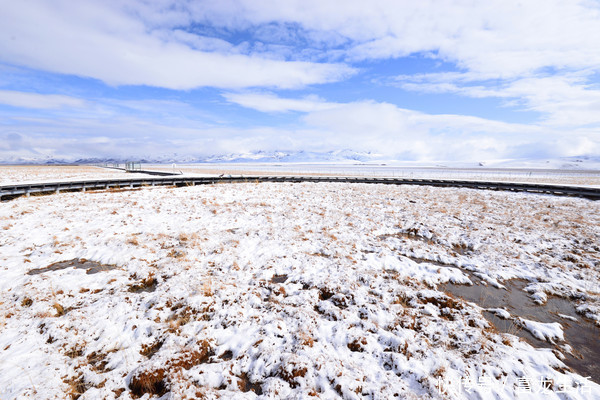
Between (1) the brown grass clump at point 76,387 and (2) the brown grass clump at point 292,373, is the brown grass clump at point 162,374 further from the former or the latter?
(2) the brown grass clump at point 292,373

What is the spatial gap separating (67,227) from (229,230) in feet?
26.2

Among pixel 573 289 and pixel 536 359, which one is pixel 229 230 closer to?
pixel 536 359

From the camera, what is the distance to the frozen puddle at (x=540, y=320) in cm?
566

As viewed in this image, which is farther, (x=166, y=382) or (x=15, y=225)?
(x=15, y=225)

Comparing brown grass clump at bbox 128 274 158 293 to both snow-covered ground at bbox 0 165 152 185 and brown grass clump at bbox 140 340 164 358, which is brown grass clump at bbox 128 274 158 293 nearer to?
brown grass clump at bbox 140 340 164 358

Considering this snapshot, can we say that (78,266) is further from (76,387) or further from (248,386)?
(248,386)

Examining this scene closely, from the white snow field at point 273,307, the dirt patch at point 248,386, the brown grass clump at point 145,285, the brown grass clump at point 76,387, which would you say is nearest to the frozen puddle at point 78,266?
the white snow field at point 273,307

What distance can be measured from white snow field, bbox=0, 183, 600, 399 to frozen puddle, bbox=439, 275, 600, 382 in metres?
0.22

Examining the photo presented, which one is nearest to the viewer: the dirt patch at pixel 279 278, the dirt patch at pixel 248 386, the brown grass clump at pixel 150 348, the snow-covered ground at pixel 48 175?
the dirt patch at pixel 248 386

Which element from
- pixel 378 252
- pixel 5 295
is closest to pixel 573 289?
pixel 378 252

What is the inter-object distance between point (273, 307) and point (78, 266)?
304 inches

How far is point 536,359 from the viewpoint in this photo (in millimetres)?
5270

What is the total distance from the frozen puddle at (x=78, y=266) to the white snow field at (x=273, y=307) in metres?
0.08

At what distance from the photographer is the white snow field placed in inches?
184
